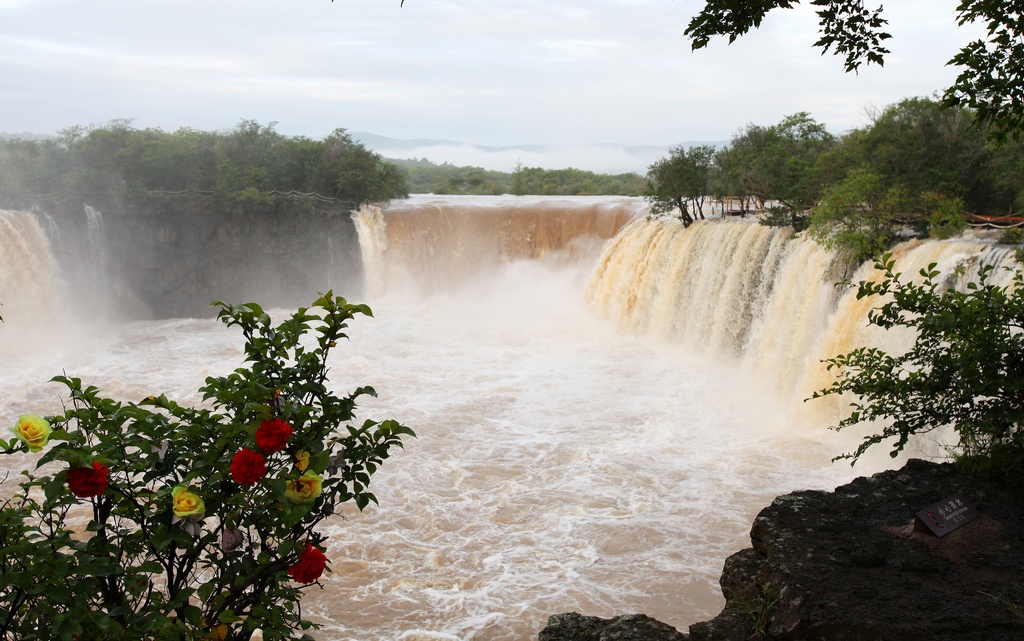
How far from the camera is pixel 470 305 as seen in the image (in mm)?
23484

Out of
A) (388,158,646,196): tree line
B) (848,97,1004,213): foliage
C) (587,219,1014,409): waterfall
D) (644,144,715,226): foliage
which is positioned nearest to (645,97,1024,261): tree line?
(848,97,1004,213): foliage

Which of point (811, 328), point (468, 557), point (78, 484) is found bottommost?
point (468, 557)

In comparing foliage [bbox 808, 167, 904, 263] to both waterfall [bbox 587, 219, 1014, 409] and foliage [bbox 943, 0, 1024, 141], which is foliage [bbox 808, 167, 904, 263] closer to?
waterfall [bbox 587, 219, 1014, 409]

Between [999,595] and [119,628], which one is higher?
[119,628]

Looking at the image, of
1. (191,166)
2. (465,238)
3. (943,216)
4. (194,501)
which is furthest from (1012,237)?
(191,166)

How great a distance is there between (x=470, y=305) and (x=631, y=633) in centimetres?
1994

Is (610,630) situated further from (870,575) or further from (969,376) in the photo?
(969,376)

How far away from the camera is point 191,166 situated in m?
25.4

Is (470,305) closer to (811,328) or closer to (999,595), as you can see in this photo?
(811,328)

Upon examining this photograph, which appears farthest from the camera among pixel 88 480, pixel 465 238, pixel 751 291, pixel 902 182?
pixel 465 238

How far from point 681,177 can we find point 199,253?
45.4 ft

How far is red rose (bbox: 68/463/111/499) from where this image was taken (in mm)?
2596

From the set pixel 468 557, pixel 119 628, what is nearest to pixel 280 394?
pixel 119 628

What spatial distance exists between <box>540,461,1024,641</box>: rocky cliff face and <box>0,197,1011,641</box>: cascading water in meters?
3.02
